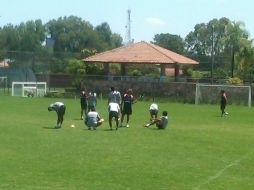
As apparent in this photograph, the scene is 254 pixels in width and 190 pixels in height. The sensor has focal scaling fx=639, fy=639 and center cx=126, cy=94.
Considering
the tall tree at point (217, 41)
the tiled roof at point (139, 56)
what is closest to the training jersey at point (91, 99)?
the tiled roof at point (139, 56)

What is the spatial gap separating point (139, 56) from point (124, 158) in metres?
52.0

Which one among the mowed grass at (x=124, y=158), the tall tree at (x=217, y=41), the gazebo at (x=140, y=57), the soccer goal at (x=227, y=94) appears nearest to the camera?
the mowed grass at (x=124, y=158)

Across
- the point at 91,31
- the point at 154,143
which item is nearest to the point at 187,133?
the point at 154,143

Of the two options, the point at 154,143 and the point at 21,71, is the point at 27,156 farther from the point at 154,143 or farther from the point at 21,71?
the point at 21,71

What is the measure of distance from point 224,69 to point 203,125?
213ft

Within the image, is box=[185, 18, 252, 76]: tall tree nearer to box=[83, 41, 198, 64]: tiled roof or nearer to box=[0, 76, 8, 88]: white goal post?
box=[83, 41, 198, 64]: tiled roof

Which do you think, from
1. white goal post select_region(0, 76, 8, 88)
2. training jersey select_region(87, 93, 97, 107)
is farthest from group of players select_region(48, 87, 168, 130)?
white goal post select_region(0, 76, 8, 88)

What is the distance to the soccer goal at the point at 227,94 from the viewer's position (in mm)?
51344

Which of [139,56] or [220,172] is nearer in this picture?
[220,172]

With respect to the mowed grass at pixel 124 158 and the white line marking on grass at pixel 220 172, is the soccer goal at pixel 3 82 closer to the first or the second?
the mowed grass at pixel 124 158

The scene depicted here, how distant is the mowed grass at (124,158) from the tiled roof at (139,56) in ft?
130

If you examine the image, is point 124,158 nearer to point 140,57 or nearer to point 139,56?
point 140,57

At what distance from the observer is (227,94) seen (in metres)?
51.9

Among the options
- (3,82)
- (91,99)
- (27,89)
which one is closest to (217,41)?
(3,82)
